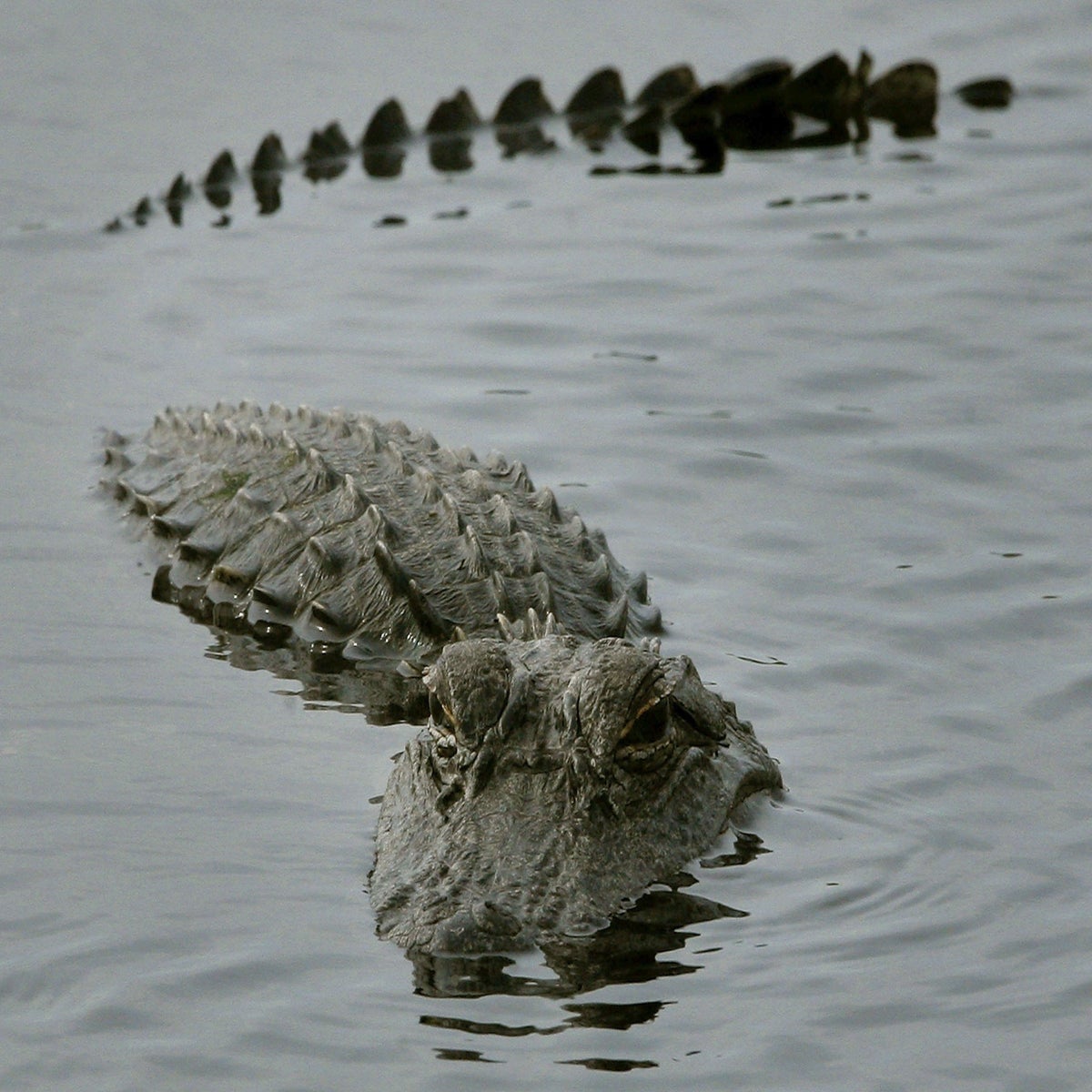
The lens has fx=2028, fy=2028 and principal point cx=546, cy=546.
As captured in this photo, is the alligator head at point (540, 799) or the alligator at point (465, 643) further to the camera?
the alligator at point (465, 643)

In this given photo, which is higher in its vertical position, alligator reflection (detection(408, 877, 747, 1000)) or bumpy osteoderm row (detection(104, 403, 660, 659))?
bumpy osteoderm row (detection(104, 403, 660, 659))

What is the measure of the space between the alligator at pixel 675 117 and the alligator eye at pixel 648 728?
9.82 meters


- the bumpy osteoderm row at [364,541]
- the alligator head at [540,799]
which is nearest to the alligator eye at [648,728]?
the alligator head at [540,799]

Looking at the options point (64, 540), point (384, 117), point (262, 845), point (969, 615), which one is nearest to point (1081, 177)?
point (384, 117)

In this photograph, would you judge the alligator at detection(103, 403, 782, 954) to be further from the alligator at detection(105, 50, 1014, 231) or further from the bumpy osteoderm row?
the alligator at detection(105, 50, 1014, 231)

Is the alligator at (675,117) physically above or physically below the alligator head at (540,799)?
above

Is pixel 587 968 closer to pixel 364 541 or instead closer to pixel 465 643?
pixel 465 643

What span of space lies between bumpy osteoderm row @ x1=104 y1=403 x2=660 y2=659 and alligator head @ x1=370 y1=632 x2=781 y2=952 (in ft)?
4.71

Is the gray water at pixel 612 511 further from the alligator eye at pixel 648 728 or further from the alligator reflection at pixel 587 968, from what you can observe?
the alligator eye at pixel 648 728

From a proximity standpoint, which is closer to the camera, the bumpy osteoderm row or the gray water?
the gray water

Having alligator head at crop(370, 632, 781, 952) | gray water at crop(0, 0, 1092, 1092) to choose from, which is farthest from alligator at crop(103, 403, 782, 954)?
gray water at crop(0, 0, 1092, 1092)

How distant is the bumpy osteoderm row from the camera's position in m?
7.64

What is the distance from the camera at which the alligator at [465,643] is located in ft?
18.4

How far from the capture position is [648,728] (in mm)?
5836
